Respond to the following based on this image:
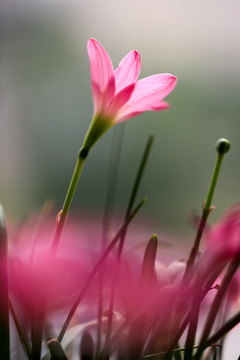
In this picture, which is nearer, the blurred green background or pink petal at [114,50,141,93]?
pink petal at [114,50,141,93]

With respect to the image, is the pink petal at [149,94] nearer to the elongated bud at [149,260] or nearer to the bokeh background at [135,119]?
the elongated bud at [149,260]

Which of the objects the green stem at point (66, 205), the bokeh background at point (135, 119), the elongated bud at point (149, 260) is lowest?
the bokeh background at point (135, 119)

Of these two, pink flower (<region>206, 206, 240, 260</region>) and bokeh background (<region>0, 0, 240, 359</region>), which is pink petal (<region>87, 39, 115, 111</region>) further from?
bokeh background (<region>0, 0, 240, 359</region>)

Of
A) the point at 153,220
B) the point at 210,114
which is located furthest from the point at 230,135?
the point at 153,220

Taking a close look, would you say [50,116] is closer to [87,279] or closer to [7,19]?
[7,19]

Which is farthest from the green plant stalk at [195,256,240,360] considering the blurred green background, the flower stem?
the blurred green background

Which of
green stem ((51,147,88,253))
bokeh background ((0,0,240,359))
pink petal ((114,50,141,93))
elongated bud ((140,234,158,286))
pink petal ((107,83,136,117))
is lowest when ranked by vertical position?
bokeh background ((0,0,240,359))

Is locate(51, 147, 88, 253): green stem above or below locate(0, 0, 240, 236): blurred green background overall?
above

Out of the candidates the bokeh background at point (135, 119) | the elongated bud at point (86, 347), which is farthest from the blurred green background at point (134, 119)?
the elongated bud at point (86, 347)
